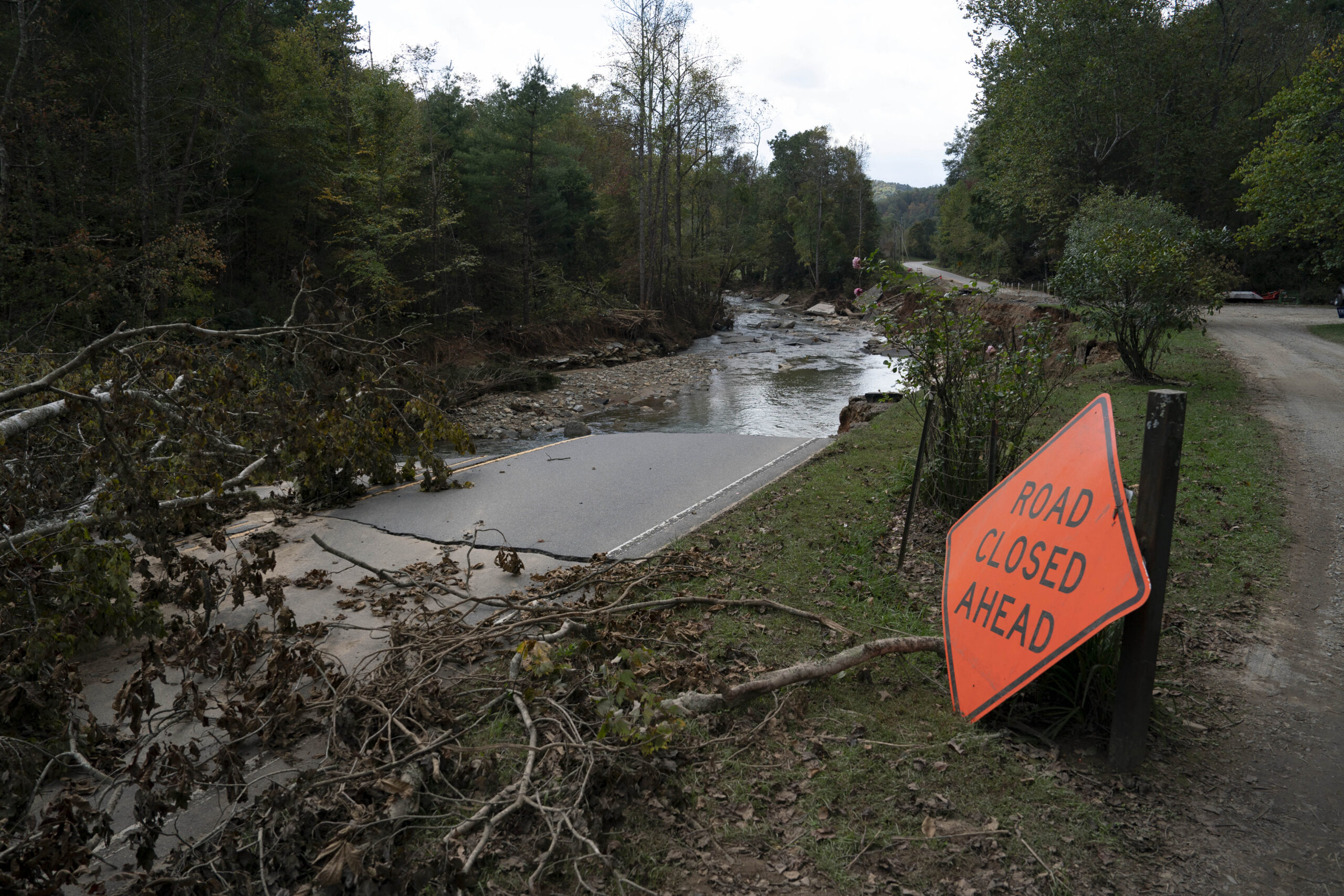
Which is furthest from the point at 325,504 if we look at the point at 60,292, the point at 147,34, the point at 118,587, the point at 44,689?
the point at 147,34

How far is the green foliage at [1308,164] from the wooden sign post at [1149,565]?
22052 mm

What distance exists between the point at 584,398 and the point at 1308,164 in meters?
20.3

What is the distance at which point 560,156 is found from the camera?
35.2 m

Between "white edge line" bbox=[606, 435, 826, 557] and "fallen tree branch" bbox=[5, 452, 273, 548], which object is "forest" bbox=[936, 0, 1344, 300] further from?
"fallen tree branch" bbox=[5, 452, 273, 548]

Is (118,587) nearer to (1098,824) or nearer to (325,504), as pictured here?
(325,504)

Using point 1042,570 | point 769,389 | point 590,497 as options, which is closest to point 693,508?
point 590,497

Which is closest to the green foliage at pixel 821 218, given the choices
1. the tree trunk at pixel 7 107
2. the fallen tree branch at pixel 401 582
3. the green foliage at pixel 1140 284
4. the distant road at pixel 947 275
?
→ the distant road at pixel 947 275

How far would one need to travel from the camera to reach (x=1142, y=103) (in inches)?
1378

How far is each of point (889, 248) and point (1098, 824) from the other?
106 m

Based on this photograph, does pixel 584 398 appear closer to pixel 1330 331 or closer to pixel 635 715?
pixel 635 715

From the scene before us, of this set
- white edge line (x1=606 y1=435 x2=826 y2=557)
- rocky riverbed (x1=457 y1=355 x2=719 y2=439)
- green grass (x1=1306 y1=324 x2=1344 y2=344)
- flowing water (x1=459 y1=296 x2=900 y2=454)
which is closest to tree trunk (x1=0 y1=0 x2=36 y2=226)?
rocky riverbed (x1=457 y1=355 x2=719 y2=439)

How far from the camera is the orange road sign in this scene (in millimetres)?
3061

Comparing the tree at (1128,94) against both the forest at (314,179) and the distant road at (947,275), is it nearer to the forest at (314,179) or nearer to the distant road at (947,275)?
the distant road at (947,275)

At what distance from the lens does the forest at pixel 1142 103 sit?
34.2 meters
